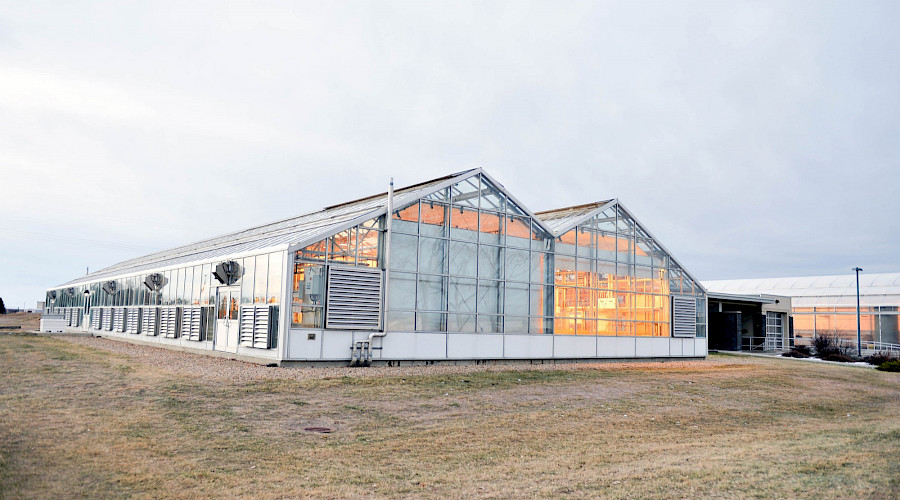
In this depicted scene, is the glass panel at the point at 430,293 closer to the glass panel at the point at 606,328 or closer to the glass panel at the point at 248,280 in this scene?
the glass panel at the point at 248,280

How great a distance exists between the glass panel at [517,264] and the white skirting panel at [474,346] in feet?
8.08

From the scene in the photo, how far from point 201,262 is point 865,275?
198 ft

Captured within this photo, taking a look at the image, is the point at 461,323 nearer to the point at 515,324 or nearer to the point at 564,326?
the point at 515,324

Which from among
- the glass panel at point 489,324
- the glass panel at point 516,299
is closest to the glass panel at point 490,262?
the glass panel at point 516,299

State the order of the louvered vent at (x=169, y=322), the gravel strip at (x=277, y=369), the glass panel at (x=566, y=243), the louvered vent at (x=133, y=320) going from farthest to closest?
the louvered vent at (x=133, y=320), the louvered vent at (x=169, y=322), the glass panel at (x=566, y=243), the gravel strip at (x=277, y=369)

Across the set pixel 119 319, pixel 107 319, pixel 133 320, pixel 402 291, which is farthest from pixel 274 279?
pixel 107 319

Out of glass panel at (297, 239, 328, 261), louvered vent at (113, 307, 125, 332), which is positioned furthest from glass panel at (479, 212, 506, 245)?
louvered vent at (113, 307, 125, 332)

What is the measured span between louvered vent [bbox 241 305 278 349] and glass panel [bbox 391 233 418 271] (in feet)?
14.3

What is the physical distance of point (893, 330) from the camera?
161ft

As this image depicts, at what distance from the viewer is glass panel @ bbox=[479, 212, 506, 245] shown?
25547 millimetres

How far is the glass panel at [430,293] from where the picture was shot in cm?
2336

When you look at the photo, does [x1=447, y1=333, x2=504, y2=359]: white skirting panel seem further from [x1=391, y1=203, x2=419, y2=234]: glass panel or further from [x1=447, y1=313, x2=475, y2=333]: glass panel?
[x1=391, y1=203, x2=419, y2=234]: glass panel

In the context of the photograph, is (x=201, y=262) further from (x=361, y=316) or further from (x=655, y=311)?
(x=655, y=311)

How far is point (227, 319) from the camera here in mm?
24203
